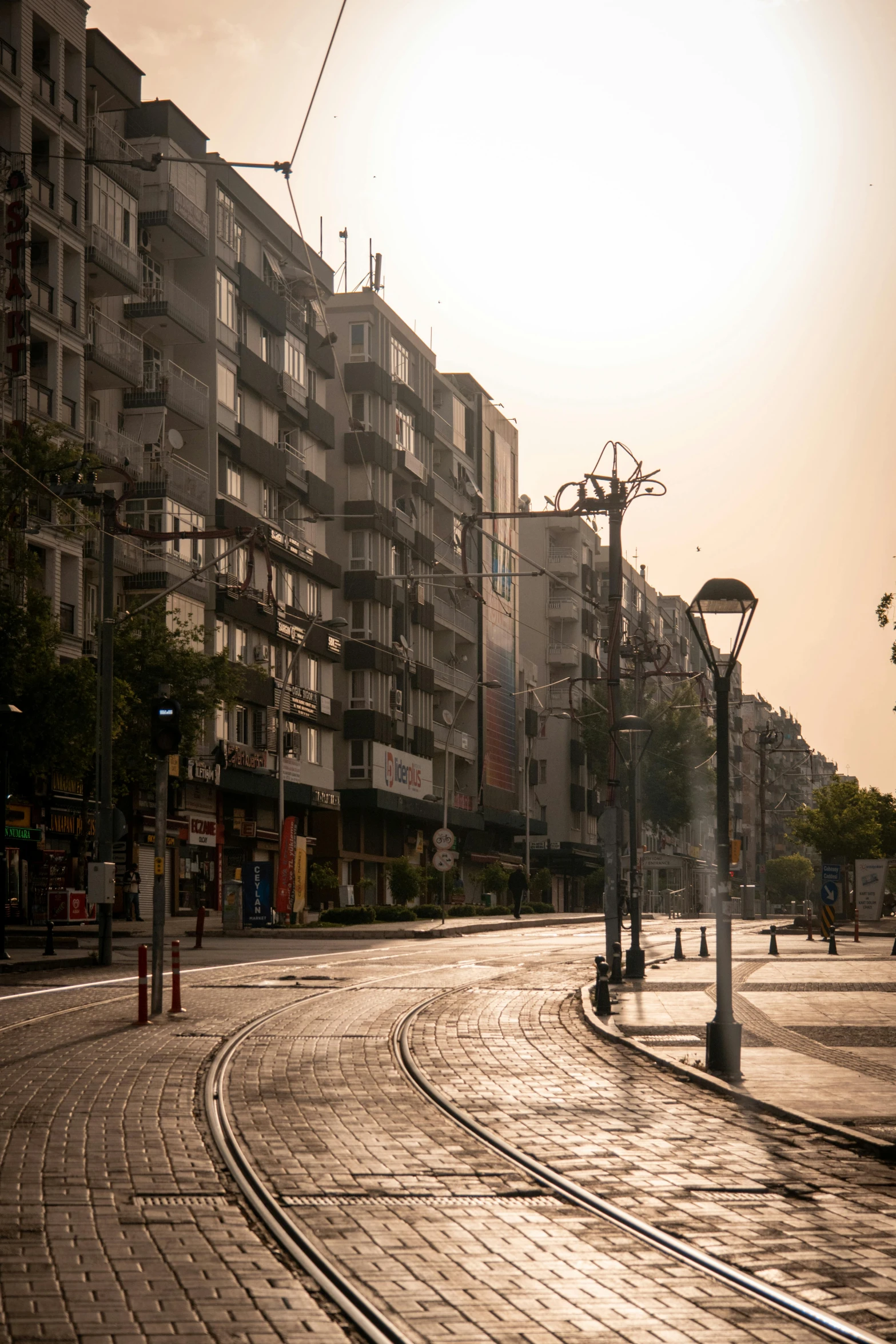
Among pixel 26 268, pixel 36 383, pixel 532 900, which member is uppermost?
pixel 26 268

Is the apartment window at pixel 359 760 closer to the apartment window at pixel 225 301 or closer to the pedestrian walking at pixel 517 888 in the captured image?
the pedestrian walking at pixel 517 888

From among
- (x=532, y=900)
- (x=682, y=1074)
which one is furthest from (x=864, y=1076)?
(x=532, y=900)

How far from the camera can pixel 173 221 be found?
54.9 meters

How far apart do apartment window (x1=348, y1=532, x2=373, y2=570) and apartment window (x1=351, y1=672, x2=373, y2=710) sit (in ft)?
15.0

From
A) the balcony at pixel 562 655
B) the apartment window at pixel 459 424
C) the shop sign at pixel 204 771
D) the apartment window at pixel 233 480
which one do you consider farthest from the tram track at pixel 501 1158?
the balcony at pixel 562 655

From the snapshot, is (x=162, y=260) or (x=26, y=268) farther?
(x=162, y=260)

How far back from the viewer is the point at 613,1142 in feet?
34.5

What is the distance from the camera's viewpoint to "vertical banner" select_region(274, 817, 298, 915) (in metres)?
47.7

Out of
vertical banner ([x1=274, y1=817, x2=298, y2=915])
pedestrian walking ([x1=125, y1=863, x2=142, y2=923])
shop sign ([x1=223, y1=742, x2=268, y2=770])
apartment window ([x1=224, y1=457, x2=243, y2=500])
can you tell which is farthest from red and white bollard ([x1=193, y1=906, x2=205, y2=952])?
apartment window ([x1=224, y1=457, x2=243, y2=500])

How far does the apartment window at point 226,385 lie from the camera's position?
58.1 meters

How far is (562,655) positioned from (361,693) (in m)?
41.4

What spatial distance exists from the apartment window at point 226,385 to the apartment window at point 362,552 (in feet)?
44.3

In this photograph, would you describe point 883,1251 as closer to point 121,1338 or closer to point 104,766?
point 121,1338

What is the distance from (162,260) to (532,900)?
165ft
